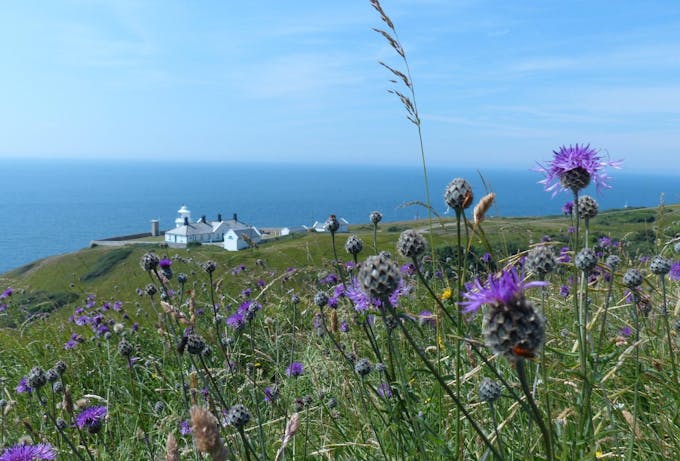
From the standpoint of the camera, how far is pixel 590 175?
245 cm

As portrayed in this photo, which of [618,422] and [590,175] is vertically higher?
[590,175]

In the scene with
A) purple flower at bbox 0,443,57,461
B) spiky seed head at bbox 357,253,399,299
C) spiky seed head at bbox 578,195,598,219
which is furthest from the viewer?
spiky seed head at bbox 578,195,598,219

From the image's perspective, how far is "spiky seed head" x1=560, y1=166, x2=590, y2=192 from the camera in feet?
8.09

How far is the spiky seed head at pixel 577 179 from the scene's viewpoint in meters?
2.47

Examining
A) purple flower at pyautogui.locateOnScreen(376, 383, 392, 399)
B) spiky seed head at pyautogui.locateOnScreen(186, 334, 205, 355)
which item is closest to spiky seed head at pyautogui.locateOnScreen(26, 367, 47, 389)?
spiky seed head at pyautogui.locateOnScreen(186, 334, 205, 355)

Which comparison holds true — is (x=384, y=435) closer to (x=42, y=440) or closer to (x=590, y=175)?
(x=590, y=175)

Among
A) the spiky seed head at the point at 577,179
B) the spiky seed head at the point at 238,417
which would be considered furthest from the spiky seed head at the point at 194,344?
the spiky seed head at the point at 577,179

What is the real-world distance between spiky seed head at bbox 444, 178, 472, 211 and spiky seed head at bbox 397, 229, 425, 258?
195mm

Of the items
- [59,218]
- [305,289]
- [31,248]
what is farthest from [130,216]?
[305,289]

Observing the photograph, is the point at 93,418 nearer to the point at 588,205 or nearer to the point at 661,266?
the point at 588,205

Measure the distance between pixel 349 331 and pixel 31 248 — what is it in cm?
14799

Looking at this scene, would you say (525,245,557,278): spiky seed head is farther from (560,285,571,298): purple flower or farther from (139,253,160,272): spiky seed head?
(560,285,571,298): purple flower

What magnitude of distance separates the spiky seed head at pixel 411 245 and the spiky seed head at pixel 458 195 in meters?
0.19

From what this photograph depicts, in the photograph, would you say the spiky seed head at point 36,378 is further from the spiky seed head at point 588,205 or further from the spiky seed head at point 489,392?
the spiky seed head at point 588,205
